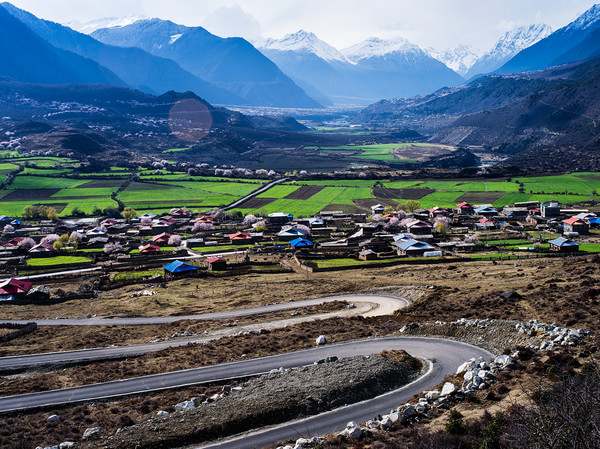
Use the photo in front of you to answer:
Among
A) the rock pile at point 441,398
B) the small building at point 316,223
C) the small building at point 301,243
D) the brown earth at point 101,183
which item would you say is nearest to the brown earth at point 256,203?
the small building at point 316,223

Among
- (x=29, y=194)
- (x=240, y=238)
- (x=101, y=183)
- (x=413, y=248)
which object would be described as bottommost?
(x=240, y=238)

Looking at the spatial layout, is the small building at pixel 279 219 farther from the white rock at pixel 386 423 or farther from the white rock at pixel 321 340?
the white rock at pixel 386 423

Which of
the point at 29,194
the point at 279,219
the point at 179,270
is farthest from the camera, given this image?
the point at 29,194

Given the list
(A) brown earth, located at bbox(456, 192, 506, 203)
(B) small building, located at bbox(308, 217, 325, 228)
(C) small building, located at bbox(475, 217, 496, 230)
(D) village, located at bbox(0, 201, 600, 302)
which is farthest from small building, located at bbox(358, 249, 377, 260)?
(A) brown earth, located at bbox(456, 192, 506, 203)

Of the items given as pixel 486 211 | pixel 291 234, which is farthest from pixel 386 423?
pixel 486 211

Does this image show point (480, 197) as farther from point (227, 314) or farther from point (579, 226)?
point (227, 314)

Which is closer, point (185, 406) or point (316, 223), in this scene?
point (185, 406)

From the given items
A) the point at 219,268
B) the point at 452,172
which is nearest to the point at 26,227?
the point at 219,268
